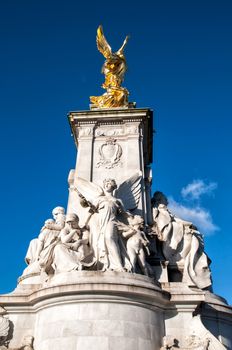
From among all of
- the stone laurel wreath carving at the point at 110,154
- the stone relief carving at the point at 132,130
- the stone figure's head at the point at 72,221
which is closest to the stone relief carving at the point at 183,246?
the stone laurel wreath carving at the point at 110,154

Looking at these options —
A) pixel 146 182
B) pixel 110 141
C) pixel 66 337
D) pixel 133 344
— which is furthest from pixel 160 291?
pixel 110 141

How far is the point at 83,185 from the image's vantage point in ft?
45.3

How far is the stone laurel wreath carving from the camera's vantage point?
50.2ft

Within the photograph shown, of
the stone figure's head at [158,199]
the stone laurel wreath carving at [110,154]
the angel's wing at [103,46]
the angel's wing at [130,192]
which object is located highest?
the angel's wing at [103,46]

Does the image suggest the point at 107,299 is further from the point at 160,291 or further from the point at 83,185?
the point at 83,185

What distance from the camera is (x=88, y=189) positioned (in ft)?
44.7

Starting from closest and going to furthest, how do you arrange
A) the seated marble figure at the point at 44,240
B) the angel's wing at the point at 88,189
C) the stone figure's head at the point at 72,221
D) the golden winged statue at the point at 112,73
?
the stone figure's head at the point at 72,221 → the seated marble figure at the point at 44,240 → the angel's wing at the point at 88,189 → the golden winged statue at the point at 112,73

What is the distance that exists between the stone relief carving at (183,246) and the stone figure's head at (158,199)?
1059 millimetres

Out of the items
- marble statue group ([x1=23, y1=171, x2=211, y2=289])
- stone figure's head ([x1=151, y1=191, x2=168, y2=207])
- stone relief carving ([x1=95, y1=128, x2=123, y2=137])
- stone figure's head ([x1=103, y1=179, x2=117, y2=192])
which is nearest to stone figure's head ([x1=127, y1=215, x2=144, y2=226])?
marble statue group ([x1=23, y1=171, x2=211, y2=289])

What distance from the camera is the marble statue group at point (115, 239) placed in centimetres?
1150

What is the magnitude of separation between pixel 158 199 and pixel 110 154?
2.34 m

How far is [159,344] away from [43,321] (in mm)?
2868

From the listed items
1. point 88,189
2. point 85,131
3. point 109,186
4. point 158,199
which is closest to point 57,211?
point 88,189

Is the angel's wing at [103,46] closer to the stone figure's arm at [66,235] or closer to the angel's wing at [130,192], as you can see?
the angel's wing at [130,192]
